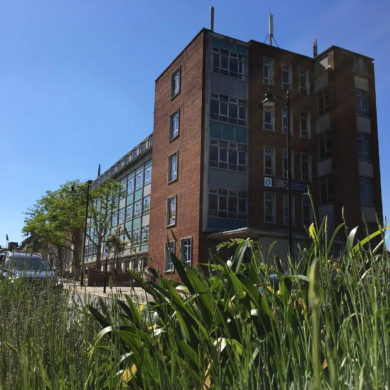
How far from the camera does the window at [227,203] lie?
3092cm

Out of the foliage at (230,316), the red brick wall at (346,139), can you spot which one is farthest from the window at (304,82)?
the foliage at (230,316)

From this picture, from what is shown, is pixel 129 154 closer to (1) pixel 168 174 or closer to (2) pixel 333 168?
(1) pixel 168 174

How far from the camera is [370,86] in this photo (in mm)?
36750

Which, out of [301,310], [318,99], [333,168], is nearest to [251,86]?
[318,99]

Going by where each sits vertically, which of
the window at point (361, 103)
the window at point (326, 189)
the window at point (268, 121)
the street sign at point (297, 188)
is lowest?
the street sign at point (297, 188)

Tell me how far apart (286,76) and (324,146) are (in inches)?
261

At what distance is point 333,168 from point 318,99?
257 inches

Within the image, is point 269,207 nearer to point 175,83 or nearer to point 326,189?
point 326,189

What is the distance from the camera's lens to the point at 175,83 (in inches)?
1469

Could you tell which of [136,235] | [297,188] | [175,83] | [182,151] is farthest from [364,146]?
[136,235]

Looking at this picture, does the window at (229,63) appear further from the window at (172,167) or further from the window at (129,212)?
the window at (129,212)

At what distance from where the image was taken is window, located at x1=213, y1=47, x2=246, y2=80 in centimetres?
3312

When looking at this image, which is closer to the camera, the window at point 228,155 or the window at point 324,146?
the window at point 228,155

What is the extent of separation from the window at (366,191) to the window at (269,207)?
276 inches
